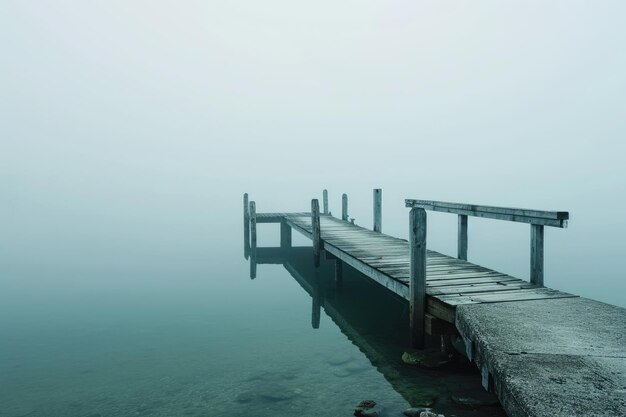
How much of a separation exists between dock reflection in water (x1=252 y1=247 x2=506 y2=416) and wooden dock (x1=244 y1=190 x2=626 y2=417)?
0.67 m

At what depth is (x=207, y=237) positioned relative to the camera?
3191 cm

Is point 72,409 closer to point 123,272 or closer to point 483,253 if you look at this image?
point 123,272

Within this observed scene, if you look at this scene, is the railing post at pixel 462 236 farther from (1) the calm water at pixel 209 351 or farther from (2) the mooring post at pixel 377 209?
(2) the mooring post at pixel 377 209

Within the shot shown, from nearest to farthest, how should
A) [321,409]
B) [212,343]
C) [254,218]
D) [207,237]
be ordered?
[321,409], [212,343], [254,218], [207,237]

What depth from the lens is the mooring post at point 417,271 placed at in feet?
22.2

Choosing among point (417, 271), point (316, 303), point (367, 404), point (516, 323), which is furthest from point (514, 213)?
point (316, 303)

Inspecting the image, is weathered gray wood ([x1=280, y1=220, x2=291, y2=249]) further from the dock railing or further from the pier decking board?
the dock railing

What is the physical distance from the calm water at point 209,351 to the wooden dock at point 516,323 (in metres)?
1.32

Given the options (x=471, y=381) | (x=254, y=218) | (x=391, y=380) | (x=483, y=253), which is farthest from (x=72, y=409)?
(x=483, y=253)

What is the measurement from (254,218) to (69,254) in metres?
10.2

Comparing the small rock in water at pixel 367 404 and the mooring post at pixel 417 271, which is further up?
the mooring post at pixel 417 271

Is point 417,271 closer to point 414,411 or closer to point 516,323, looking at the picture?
point 414,411

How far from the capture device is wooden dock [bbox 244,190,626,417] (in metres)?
3.03

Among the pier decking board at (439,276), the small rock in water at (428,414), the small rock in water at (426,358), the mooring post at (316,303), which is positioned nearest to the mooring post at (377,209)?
Answer: the pier decking board at (439,276)
